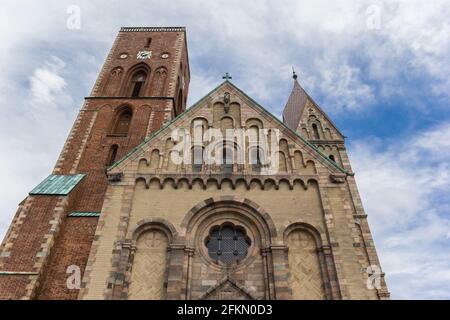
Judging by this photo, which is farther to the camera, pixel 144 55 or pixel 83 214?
pixel 144 55

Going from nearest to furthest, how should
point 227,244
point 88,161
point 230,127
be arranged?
point 227,244 → point 230,127 → point 88,161

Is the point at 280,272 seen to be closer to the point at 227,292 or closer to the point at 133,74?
the point at 227,292

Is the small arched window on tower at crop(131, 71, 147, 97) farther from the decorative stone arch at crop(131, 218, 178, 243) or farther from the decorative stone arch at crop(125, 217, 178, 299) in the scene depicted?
the decorative stone arch at crop(125, 217, 178, 299)

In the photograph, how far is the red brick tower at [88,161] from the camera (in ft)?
44.4

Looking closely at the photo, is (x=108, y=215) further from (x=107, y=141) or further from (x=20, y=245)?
(x=107, y=141)

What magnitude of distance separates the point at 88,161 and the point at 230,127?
9.34m

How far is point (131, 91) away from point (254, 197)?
17297mm

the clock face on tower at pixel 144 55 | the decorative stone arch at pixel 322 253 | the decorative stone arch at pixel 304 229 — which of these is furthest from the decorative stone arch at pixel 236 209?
the clock face on tower at pixel 144 55

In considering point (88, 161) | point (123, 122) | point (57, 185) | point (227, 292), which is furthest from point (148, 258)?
point (123, 122)

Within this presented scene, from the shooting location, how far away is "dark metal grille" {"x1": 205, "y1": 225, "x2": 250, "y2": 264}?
482 inches

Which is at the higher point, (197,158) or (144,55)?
(144,55)

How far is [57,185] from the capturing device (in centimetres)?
1705

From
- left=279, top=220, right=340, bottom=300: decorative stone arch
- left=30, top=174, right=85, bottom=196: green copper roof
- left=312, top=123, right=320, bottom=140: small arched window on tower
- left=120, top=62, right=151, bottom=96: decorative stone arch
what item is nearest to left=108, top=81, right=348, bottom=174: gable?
left=279, top=220, right=340, bottom=300: decorative stone arch

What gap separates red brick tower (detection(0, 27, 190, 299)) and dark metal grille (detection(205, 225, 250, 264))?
6112 mm
